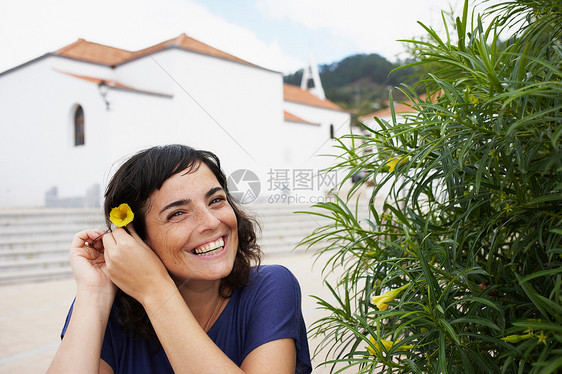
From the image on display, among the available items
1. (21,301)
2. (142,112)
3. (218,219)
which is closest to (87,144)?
(142,112)

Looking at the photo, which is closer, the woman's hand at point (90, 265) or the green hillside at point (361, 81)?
the green hillside at point (361, 81)

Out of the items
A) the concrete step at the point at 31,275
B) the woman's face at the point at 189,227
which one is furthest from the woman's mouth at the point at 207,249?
the concrete step at the point at 31,275

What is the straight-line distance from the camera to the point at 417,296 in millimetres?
647

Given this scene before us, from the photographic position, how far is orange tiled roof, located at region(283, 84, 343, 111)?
0.83m

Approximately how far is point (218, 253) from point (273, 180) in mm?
165

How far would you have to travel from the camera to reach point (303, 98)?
2.83ft

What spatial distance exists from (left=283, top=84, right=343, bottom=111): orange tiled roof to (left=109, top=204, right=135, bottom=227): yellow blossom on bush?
357mm

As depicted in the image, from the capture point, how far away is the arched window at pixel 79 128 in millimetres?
961

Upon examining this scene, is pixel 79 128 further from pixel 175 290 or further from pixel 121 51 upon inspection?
pixel 175 290

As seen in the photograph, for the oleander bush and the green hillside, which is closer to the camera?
the oleander bush

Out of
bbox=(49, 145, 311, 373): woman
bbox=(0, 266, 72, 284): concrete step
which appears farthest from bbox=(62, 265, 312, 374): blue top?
bbox=(0, 266, 72, 284): concrete step

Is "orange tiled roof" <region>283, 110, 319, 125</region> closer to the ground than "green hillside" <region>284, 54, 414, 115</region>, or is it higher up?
closer to the ground

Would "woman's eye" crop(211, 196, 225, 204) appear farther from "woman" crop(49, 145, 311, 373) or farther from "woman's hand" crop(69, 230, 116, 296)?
"woman's hand" crop(69, 230, 116, 296)

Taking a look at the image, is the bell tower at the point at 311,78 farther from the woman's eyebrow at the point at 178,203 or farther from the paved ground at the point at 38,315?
the paved ground at the point at 38,315
